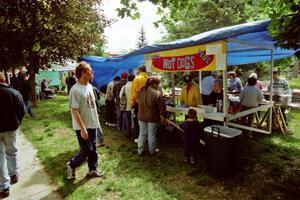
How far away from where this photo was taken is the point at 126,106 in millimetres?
6820

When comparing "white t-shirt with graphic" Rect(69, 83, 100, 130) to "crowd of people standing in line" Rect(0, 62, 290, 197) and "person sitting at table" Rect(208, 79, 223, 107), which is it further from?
"person sitting at table" Rect(208, 79, 223, 107)

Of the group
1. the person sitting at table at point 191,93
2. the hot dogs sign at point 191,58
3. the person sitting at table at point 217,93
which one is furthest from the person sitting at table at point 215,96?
the hot dogs sign at point 191,58

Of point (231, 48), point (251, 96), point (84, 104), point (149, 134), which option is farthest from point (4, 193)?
point (231, 48)

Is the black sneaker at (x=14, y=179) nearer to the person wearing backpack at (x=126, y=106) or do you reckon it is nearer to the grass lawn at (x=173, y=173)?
the grass lawn at (x=173, y=173)

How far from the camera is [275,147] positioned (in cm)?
589

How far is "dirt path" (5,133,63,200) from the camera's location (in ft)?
13.4

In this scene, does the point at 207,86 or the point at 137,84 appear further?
the point at 207,86

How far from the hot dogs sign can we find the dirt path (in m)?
3.84

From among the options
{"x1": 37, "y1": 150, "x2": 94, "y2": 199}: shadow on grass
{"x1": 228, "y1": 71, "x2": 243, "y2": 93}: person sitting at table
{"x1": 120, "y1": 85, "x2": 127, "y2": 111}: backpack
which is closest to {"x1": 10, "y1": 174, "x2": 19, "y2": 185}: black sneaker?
{"x1": 37, "y1": 150, "x2": 94, "y2": 199}: shadow on grass

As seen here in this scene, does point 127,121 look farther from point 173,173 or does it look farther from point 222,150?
point 222,150

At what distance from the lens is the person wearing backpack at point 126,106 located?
668 cm

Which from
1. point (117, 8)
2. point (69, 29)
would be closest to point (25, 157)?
point (117, 8)

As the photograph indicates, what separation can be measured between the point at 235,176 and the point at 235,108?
7.19 ft

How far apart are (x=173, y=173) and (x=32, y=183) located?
8.60ft
